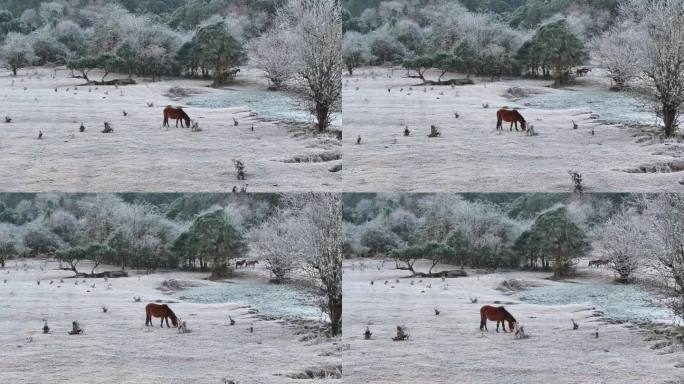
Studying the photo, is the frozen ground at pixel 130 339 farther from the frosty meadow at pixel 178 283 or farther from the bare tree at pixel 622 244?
the bare tree at pixel 622 244

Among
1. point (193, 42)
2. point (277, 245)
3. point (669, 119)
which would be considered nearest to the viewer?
point (277, 245)

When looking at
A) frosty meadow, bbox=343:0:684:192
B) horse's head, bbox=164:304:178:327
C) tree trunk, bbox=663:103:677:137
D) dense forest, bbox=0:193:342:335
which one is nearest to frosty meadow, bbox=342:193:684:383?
dense forest, bbox=0:193:342:335

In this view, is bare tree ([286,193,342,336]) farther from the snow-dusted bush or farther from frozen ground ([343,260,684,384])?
the snow-dusted bush

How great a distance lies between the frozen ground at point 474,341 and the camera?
371 inches

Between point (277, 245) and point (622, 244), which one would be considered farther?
point (277, 245)

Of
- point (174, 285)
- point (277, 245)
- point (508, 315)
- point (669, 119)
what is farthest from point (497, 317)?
point (174, 285)

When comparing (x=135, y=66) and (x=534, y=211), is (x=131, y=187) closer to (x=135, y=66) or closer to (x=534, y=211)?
(x=135, y=66)

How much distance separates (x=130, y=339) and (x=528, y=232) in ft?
15.5

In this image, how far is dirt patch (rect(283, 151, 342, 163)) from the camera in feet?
33.0

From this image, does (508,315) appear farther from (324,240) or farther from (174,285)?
(174,285)

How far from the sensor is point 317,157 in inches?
398

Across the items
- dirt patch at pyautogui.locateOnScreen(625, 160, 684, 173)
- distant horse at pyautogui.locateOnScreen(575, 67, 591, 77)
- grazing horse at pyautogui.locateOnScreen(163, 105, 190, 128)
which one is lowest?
dirt patch at pyautogui.locateOnScreen(625, 160, 684, 173)

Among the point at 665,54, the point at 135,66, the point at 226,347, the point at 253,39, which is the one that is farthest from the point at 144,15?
the point at 665,54

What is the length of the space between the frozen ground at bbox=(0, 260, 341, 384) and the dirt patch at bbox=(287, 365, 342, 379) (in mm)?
45
